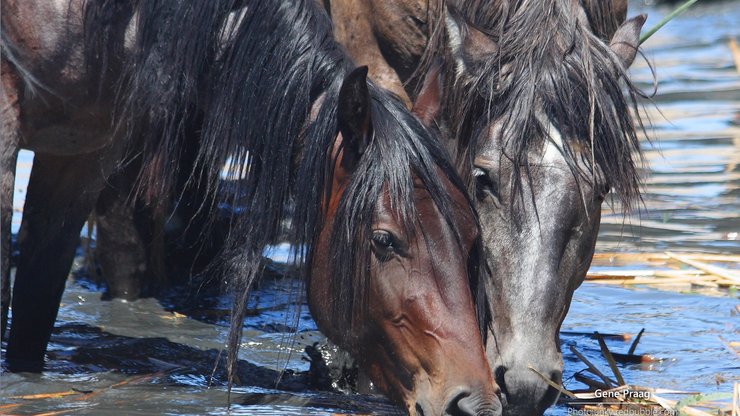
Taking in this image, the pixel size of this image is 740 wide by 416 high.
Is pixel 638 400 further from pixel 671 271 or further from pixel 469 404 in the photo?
pixel 671 271

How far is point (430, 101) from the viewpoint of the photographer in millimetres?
4180

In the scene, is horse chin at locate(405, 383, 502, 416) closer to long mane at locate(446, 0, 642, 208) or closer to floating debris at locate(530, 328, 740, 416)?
floating debris at locate(530, 328, 740, 416)

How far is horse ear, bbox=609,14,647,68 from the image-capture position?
4484 mm

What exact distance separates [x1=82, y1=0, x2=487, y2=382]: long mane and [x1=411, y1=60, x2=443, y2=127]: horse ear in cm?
24

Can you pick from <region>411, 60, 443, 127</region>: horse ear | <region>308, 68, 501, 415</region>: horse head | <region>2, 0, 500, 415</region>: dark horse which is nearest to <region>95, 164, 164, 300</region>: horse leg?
<region>2, 0, 500, 415</region>: dark horse

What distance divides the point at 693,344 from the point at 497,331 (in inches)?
73.7

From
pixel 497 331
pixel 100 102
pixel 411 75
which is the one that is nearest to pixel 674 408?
pixel 497 331

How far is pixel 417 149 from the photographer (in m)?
3.74

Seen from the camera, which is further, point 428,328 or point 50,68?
point 50,68

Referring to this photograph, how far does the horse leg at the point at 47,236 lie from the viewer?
17.1 ft

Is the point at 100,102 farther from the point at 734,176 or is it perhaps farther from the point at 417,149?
the point at 734,176

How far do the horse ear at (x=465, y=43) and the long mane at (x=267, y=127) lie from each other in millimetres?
509

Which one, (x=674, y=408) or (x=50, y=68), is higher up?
(x=50, y=68)

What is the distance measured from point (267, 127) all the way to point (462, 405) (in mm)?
1163
